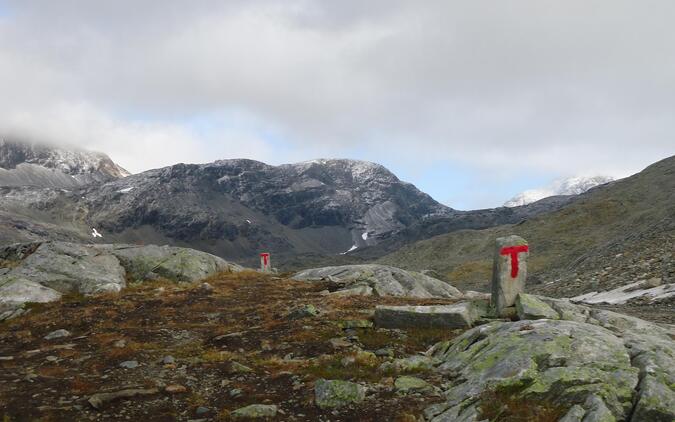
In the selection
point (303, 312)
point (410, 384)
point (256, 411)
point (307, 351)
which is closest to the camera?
point (256, 411)

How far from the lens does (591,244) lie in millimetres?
89938

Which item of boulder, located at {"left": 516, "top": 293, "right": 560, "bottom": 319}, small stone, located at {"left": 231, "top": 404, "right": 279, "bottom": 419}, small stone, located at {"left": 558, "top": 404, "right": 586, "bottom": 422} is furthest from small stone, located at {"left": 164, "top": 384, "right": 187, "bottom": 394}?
boulder, located at {"left": 516, "top": 293, "right": 560, "bottom": 319}

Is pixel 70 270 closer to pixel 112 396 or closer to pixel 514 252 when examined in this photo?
pixel 112 396

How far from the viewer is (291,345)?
63.9 ft

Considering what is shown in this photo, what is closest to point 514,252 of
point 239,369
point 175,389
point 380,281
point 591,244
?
point 239,369

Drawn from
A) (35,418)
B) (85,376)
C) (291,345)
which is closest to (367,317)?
(291,345)

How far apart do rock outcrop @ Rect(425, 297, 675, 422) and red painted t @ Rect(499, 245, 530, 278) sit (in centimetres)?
475

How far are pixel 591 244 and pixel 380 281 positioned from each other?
223 ft

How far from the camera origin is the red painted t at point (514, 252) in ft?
69.3

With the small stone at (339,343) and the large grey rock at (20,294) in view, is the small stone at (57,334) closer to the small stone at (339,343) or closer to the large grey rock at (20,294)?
the large grey rock at (20,294)

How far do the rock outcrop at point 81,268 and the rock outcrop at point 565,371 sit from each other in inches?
944

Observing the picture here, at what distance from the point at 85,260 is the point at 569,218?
107954 millimetres

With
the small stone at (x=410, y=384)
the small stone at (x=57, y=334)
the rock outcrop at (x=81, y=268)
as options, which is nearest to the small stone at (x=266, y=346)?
the small stone at (x=410, y=384)

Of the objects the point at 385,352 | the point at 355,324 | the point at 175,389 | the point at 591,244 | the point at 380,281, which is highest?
the point at 591,244
